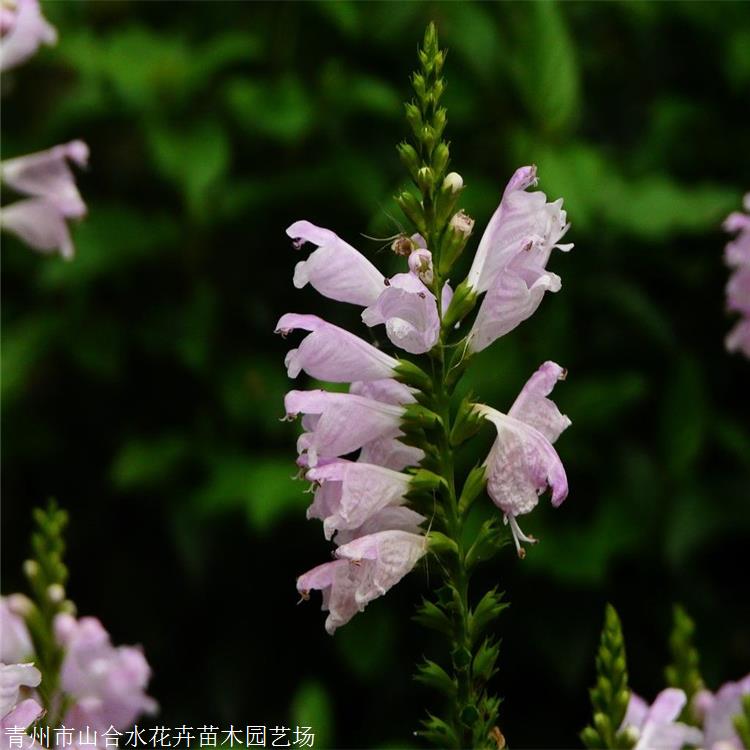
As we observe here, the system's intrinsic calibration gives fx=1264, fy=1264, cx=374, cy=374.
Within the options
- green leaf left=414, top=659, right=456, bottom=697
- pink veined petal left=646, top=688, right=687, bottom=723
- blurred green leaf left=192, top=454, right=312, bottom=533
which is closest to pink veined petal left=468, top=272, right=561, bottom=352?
green leaf left=414, top=659, right=456, bottom=697

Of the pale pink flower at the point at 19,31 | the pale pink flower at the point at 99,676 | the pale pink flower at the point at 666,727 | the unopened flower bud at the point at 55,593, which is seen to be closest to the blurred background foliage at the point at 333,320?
the pale pink flower at the point at 19,31

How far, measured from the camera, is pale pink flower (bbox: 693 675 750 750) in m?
1.14

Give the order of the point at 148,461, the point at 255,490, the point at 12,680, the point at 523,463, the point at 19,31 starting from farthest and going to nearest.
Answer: the point at 148,461
the point at 255,490
the point at 19,31
the point at 523,463
the point at 12,680

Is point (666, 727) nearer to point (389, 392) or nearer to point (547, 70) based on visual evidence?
point (389, 392)

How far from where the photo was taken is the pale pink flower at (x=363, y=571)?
2.93 feet

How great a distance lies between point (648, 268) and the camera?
312 cm

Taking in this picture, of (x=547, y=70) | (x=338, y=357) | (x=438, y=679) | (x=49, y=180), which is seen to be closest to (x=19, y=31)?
(x=49, y=180)

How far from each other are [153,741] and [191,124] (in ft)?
6.88

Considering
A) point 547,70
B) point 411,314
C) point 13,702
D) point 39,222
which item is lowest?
point 13,702

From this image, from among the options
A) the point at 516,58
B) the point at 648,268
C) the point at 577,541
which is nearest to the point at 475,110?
the point at 516,58

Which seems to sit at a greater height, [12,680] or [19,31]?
[19,31]

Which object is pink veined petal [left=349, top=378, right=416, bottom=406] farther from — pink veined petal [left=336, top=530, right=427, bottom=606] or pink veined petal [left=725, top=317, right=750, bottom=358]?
pink veined petal [left=725, top=317, right=750, bottom=358]

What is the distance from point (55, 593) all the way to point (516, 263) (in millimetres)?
488

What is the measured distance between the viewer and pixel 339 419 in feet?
3.00
